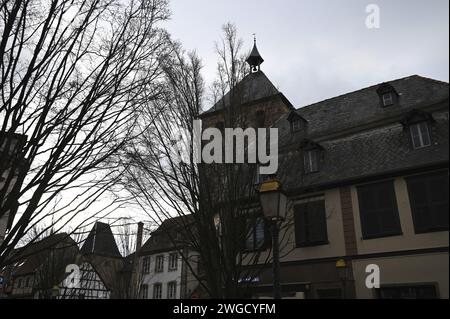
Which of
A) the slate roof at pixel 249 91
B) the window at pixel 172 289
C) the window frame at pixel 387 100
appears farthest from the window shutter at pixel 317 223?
the window at pixel 172 289

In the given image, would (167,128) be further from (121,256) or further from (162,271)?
(162,271)

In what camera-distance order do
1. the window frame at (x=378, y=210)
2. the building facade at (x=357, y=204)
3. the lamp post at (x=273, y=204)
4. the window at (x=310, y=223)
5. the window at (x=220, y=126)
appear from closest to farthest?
the lamp post at (x=273, y=204) < the window at (x=220, y=126) < the building facade at (x=357, y=204) < the window frame at (x=378, y=210) < the window at (x=310, y=223)

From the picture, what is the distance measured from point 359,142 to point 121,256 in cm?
2129

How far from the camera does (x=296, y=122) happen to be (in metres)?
19.0

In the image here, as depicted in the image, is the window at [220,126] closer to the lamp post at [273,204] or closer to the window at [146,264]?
the lamp post at [273,204]

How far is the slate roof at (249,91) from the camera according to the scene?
30.2 ft

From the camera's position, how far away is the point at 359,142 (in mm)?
14750

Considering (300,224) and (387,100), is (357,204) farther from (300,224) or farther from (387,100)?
(387,100)

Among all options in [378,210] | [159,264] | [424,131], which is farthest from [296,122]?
[159,264]

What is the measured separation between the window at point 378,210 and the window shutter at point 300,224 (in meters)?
2.15

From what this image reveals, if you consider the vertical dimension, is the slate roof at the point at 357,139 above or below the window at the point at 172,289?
above

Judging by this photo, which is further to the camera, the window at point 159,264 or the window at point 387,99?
the window at point 159,264

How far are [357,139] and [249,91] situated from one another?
694 cm
